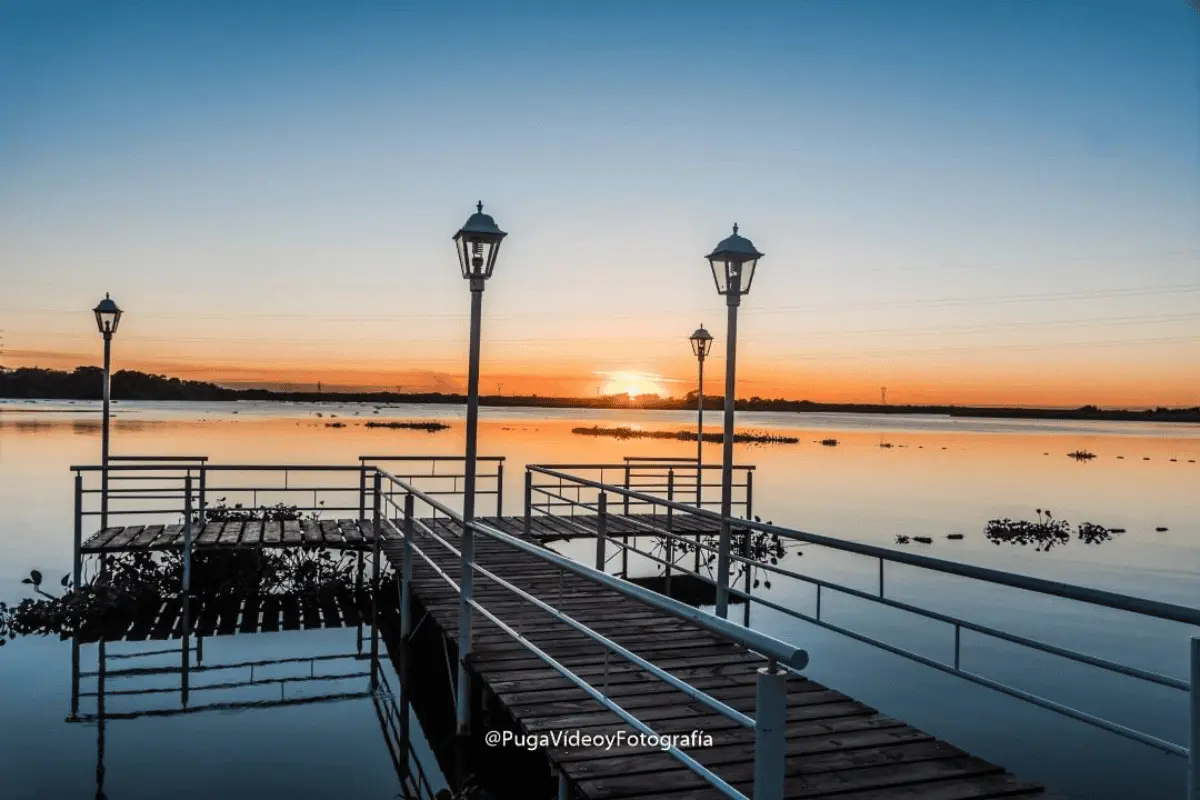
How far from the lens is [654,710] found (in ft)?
17.1

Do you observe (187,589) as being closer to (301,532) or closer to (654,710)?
(301,532)

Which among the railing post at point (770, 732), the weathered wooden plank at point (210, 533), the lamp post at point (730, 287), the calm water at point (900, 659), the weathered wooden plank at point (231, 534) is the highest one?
the lamp post at point (730, 287)

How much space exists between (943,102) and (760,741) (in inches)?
582

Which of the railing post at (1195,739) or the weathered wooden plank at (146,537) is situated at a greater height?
the railing post at (1195,739)

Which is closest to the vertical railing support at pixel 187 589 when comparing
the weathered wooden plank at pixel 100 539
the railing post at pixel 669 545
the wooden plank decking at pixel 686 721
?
the weathered wooden plank at pixel 100 539

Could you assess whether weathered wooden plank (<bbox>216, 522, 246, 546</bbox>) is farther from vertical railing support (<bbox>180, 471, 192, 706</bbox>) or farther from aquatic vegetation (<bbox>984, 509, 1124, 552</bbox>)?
aquatic vegetation (<bbox>984, 509, 1124, 552</bbox>)

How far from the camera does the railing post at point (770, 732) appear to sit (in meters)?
2.88

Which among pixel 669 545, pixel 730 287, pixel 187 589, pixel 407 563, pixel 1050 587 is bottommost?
pixel 187 589

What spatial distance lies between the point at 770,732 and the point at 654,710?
94.9 inches

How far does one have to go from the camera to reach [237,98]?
16.2 metres

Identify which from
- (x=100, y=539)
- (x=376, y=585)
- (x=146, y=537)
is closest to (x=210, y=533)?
(x=146, y=537)

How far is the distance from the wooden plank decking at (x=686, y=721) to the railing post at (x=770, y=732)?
1.27 meters

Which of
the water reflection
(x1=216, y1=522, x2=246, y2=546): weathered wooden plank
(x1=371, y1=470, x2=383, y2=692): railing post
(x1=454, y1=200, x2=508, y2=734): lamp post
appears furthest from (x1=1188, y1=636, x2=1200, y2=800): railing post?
(x1=216, y1=522, x2=246, y2=546): weathered wooden plank

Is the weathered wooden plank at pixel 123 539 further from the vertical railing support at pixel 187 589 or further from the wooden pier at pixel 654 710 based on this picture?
the wooden pier at pixel 654 710
